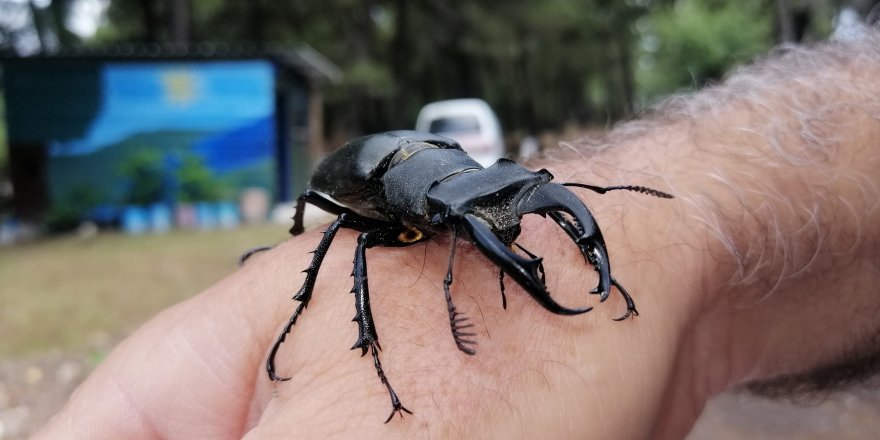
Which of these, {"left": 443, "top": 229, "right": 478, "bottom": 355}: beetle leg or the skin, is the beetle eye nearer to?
the skin

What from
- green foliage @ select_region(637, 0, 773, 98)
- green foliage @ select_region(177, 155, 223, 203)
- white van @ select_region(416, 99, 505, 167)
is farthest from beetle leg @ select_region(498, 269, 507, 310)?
green foliage @ select_region(637, 0, 773, 98)

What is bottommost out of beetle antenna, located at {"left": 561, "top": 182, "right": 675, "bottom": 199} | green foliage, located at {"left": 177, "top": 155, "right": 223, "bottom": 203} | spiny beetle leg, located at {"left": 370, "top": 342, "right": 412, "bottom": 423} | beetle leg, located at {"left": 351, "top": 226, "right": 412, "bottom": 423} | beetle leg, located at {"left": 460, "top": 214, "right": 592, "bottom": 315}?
green foliage, located at {"left": 177, "top": 155, "right": 223, "bottom": 203}

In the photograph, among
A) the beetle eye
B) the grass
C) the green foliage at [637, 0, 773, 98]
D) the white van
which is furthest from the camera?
the green foliage at [637, 0, 773, 98]

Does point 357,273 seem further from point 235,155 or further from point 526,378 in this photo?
point 235,155

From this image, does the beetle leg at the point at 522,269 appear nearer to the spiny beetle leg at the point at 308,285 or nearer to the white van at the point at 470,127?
the spiny beetle leg at the point at 308,285

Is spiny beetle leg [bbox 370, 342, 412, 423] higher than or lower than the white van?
higher

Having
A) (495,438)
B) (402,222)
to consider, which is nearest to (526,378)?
(495,438)

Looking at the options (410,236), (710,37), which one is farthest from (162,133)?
(710,37)

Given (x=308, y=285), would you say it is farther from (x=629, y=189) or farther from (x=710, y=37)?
(x=710, y=37)

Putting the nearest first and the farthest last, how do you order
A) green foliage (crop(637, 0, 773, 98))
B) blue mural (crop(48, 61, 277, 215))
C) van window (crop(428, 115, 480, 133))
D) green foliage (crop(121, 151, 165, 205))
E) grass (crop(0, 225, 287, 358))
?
grass (crop(0, 225, 287, 358)), green foliage (crop(121, 151, 165, 205)), blue mural (crop(48, 61, 277, 215)), van window (crop(428, 115, 480, 133)), green foliage (crop(637, 0, 773, 98))

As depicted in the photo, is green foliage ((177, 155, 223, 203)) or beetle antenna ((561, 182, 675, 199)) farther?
green foliage ((177, 155, 223, 203))
